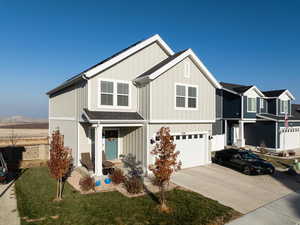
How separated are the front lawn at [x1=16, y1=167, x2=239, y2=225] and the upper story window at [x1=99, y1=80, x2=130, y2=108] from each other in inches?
216

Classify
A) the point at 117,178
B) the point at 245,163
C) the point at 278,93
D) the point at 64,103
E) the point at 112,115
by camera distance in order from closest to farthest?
the point at 117,178 → the point at 112,115 → the point at 245,163 → the point at 64,103 → the point at 278,93

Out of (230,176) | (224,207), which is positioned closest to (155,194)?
(224,207)

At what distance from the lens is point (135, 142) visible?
13.5 metres

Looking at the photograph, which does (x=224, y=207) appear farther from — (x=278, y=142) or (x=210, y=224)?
(x=278, y=142)

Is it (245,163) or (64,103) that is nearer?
(245,163)

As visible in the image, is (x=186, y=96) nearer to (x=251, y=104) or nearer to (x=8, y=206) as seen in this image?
(x=8, y=206)

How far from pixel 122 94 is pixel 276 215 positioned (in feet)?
33.2

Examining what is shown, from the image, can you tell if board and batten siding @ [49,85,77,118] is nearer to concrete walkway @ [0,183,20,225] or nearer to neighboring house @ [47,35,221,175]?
neighboring house @ [47,35,221,175]

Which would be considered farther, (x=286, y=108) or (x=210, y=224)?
(x=286, y=108)

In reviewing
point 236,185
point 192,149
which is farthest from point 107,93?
point 236,185

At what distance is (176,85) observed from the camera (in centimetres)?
1367

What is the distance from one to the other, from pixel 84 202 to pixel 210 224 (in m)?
4.92

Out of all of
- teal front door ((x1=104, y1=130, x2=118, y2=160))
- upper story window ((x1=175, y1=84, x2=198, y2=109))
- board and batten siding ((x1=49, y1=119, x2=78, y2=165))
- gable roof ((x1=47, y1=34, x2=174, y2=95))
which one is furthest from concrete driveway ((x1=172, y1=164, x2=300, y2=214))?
gable roof ((x1=47, y1=34, x2=174, y2=95))

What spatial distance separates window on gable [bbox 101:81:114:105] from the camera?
498 inches
